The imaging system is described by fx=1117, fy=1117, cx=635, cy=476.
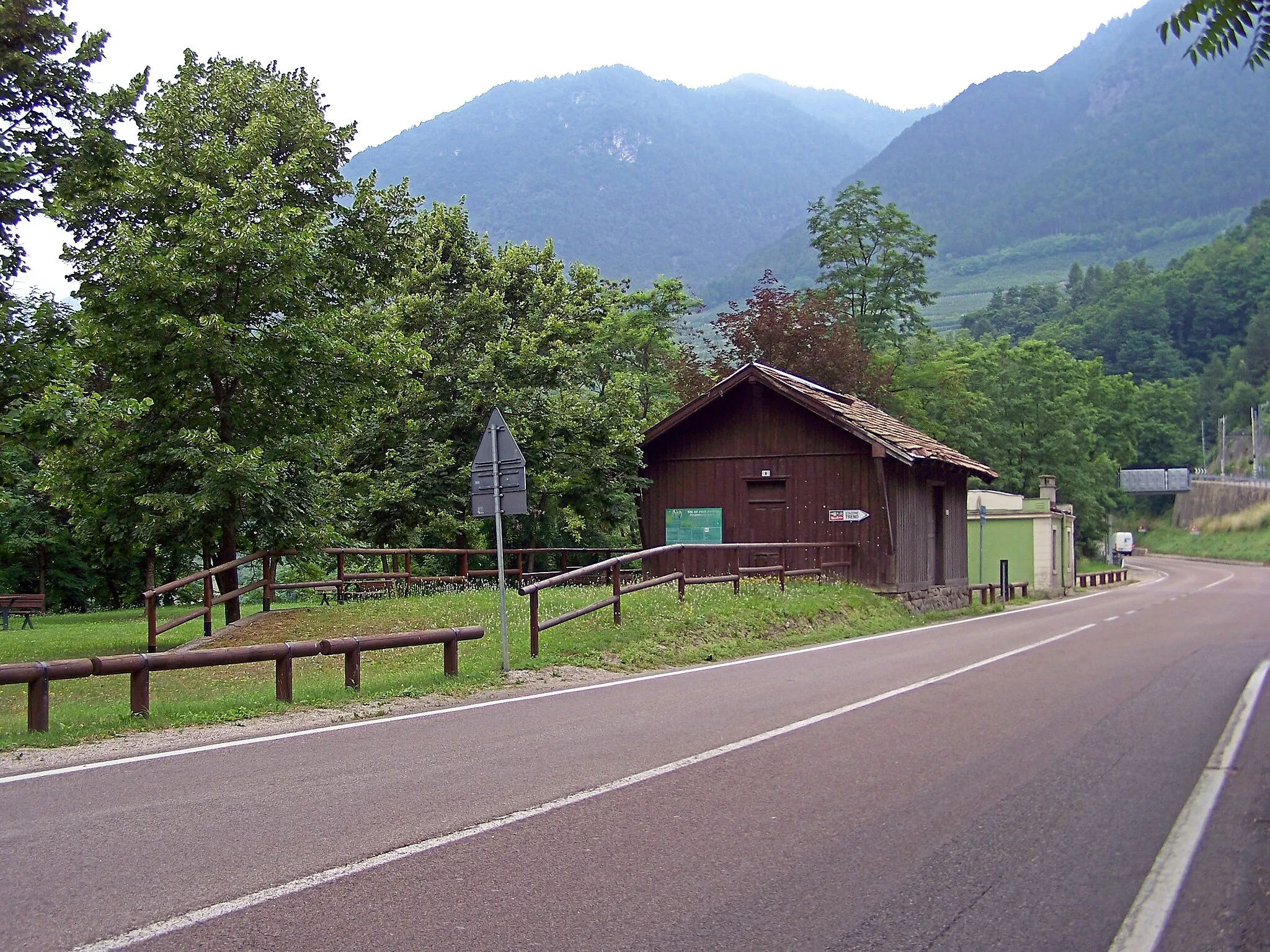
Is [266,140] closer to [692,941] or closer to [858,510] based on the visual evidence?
[858,510]

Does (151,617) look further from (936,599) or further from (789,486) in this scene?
(936,599)

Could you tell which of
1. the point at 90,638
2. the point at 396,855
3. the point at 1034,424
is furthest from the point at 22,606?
the point at 1034,424

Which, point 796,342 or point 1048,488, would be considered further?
point 1048,488

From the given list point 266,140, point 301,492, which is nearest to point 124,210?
point 266,140

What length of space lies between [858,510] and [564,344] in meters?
10.2

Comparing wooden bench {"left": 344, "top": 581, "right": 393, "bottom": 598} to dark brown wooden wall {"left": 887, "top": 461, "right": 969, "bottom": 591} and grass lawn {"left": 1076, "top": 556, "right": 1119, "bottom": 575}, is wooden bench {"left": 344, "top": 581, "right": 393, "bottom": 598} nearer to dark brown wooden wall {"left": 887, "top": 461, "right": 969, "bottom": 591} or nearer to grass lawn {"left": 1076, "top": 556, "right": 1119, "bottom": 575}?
dark brown wooden wall {"left": 887, "top": 461, "right": 969, "bottom": 591}

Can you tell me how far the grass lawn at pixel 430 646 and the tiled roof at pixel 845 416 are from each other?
11.8 feet

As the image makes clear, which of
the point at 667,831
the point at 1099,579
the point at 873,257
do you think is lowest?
the point at 1099,579

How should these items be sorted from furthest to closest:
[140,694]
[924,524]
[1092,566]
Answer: [1092,566] < [924,524] < [140,694]

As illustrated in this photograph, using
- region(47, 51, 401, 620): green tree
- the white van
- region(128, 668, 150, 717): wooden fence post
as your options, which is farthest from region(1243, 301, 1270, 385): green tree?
region(128, 668, 150, 717): wooden fence post

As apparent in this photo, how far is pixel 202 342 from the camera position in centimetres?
1741

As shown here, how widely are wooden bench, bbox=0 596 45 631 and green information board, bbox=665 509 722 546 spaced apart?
16.6 metres

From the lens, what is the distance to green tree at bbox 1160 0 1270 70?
3982mm

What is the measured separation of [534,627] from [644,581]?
229 inches
